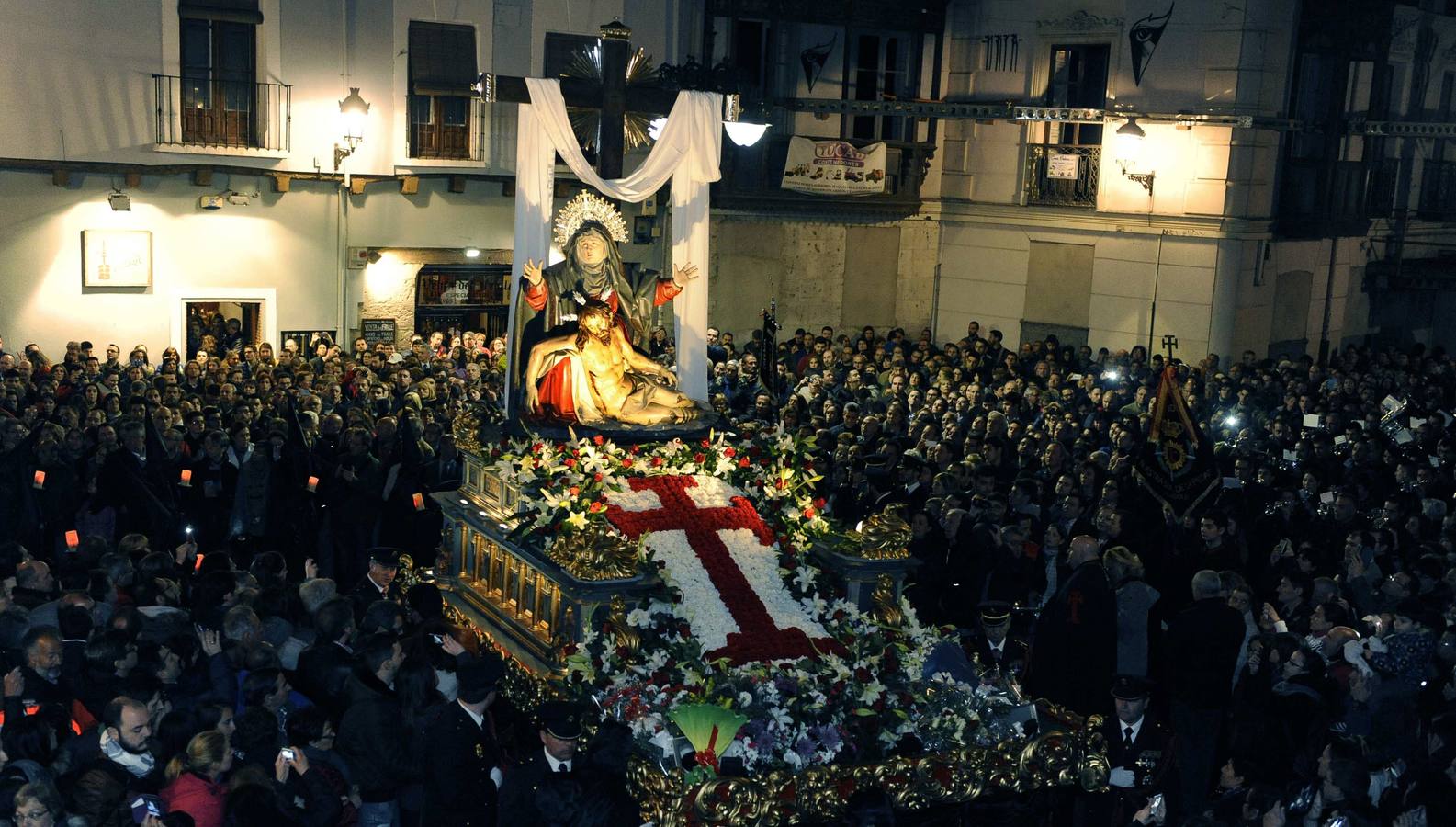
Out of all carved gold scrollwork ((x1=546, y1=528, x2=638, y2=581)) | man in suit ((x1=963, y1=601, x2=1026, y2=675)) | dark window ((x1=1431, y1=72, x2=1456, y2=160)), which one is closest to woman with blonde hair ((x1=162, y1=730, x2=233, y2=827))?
carved gold scrollwork ((x1=546, y1=528, x2=638, y2=581))

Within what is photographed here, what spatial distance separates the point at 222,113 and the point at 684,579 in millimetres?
12596

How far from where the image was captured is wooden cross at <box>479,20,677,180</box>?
12.1 m

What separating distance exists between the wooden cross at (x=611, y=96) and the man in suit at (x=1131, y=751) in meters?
6.11

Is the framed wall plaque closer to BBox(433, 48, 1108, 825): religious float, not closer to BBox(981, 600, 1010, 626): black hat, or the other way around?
BBox(433, 48, 1108, 825): religious float

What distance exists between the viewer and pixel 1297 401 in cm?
1688

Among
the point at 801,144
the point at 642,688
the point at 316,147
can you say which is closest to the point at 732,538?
the point at 642,688

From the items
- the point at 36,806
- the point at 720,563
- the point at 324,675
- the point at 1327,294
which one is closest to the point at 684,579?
the point at 720,563

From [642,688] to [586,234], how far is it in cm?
440

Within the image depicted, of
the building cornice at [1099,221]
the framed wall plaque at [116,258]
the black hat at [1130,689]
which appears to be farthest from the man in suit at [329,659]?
the building cornice at [1099,221]

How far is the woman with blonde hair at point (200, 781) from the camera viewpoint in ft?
20.6

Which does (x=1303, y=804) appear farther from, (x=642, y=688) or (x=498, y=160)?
(x=498, y=160)

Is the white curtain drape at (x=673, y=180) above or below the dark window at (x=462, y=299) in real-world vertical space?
above

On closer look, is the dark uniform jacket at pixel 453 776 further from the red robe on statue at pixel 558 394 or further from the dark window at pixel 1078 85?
the dark window at pixel 1078 85

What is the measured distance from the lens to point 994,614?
920cm
